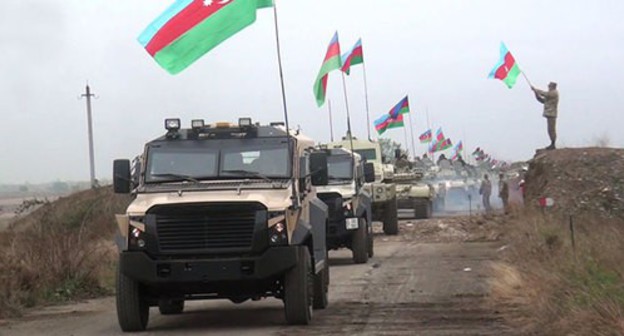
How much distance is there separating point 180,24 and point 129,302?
3.79 metres

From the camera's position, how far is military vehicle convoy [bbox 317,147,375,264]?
1984 cm

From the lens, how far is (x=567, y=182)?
22.8 meters

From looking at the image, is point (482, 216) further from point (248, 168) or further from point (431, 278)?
point (248, 168)

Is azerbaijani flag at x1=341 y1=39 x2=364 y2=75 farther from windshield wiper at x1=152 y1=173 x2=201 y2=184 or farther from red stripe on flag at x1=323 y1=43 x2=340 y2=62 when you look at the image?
windshield wiper at x1=152 y1=173 x2=201 y2=184

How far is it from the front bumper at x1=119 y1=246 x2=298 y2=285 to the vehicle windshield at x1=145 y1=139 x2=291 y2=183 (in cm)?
130

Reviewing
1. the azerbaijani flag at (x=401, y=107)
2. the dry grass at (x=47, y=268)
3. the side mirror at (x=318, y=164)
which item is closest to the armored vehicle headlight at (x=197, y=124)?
the side mirror at (x=318, y=164)

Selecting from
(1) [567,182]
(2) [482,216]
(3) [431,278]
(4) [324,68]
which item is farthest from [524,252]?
(2) [482,216]

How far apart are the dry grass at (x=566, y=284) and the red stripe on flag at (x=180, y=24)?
17.4ft

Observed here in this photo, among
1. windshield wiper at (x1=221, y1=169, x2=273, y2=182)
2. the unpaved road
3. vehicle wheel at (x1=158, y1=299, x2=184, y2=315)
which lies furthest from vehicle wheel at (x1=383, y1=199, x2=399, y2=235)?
windshield wiper at (x1=221, y1=169, x2=273, y2=182)

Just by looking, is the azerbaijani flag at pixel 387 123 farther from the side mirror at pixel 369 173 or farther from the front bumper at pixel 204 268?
the front bumper at pixel 204 268

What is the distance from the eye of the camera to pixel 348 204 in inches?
794

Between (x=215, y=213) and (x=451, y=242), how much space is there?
55.9 ft

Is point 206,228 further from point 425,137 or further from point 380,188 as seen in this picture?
point 425,137

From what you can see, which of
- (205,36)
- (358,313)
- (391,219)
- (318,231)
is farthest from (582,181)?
(205,36)
